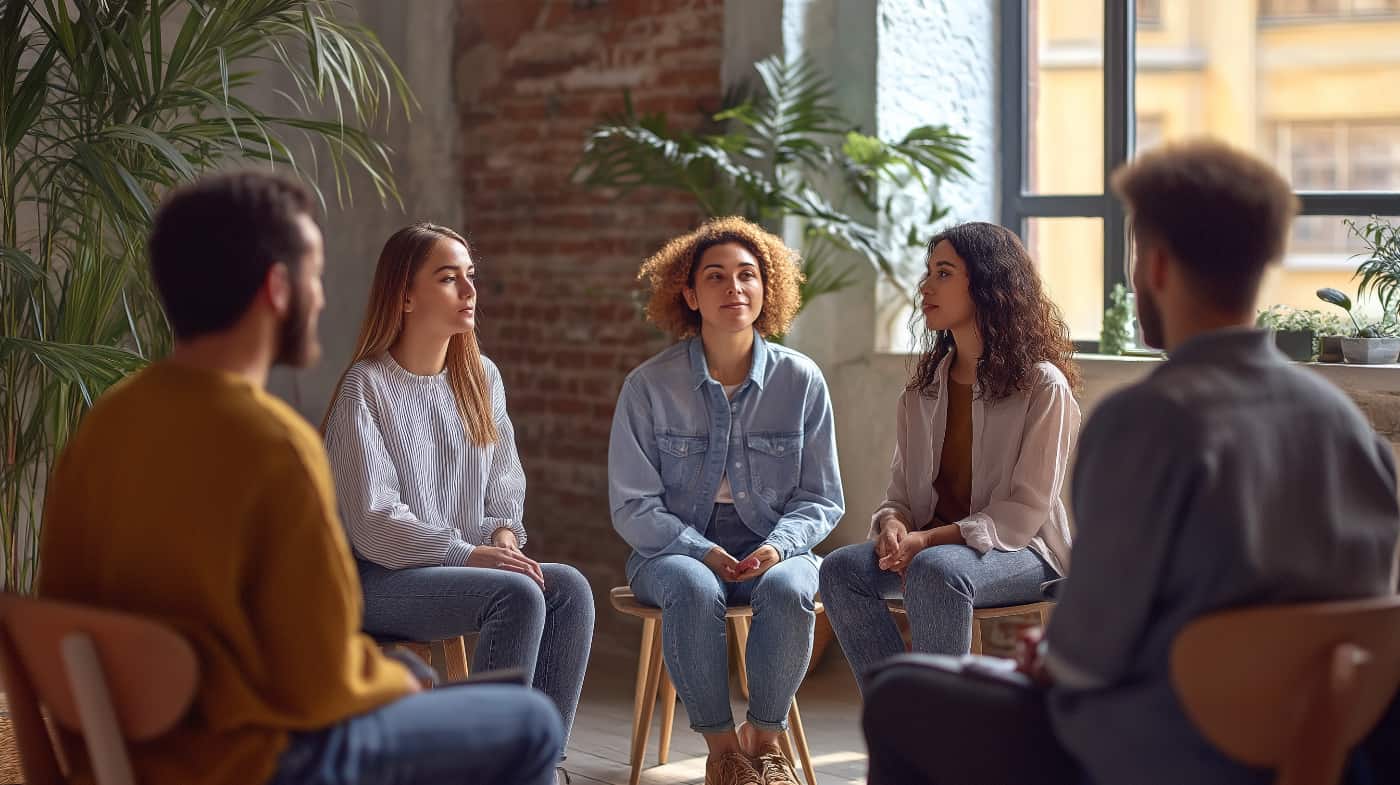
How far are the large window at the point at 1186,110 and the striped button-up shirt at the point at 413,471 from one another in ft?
7.17

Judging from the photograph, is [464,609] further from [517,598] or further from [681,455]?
[681,455]

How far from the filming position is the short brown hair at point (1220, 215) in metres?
1.74

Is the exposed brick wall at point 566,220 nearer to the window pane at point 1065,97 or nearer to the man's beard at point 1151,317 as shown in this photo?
the window pane at point 1065,97

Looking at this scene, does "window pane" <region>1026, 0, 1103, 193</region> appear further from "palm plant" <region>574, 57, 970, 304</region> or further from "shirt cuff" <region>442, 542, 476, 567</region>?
"shirt cuff" <region>442, 542, 476, 567</region>

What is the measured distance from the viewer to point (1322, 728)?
1.58 metres

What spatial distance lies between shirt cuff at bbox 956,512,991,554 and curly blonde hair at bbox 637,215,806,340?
76 centimetres

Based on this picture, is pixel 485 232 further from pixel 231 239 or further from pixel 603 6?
pixel 231 239

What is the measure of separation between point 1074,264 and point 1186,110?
1.85 ft

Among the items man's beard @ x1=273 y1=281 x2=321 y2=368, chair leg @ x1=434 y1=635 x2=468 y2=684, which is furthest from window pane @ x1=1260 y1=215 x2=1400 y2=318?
man's beard @ x1=273 y1=281 x2=321 y2=368

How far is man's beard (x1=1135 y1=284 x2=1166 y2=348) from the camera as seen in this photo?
1822mm

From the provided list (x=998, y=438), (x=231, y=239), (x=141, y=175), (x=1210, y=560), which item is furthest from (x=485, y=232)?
(x=1210, y=560)

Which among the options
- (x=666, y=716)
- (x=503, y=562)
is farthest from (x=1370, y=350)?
(x=503, y=562)

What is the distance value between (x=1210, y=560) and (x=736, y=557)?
1.74m

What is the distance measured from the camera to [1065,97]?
15.0 ft
